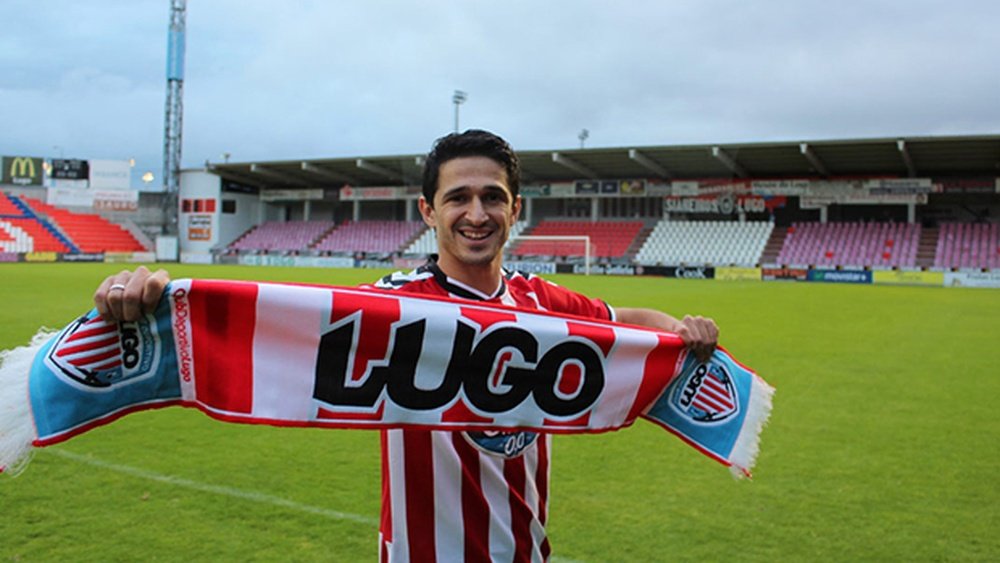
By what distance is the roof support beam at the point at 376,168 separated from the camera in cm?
4475

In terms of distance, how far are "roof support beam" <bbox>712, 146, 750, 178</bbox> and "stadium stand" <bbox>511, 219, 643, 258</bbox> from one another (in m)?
6.37

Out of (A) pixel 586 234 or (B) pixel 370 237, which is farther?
(B) pixel 370 237

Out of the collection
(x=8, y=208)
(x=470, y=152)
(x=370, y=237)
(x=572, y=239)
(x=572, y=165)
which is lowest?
(x=470, y=152)

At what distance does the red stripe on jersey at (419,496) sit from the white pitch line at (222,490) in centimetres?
177

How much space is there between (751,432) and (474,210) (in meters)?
1.07

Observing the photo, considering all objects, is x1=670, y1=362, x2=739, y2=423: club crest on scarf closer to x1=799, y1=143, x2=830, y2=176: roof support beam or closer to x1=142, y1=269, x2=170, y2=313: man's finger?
x1=142, y1=269, x2=170, y2=313: man's finger

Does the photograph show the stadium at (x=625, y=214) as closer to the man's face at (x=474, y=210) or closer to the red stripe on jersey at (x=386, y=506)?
the man's face at (x=474, y=210)

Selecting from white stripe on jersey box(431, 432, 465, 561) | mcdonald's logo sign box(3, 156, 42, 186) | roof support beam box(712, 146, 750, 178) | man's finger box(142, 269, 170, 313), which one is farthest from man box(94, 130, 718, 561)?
mcdonald's logo sign box(3, 156, 42, 186)

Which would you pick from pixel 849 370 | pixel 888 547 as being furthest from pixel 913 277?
pixel 888 547

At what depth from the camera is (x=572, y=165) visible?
41.6m

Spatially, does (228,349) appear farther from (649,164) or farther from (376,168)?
(376,168)

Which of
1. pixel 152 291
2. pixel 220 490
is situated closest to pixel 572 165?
pixel 220 490

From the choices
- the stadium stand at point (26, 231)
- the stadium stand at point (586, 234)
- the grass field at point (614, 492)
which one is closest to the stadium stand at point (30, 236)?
the stadium stand at point (26, 231)

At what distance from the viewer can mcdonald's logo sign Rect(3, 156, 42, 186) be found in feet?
162
